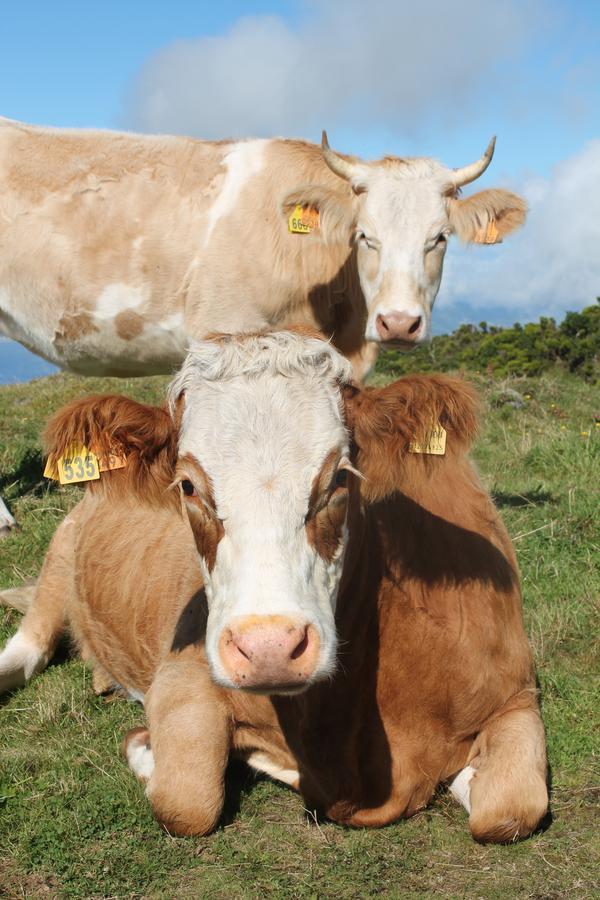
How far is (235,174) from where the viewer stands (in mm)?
7906

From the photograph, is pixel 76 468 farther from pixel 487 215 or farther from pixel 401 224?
pixel 487 215

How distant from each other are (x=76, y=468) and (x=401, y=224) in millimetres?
4401

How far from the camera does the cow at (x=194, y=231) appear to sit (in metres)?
7.73

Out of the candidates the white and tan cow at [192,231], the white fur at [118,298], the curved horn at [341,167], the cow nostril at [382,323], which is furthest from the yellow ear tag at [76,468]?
the curved horn at [341,167]

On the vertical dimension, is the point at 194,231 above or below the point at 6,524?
above

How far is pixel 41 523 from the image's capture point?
7.70 m

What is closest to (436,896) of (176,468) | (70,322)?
(176,468)

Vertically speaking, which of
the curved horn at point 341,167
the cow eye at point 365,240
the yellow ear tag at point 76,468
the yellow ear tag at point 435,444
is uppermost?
the curved horn at point 341,167

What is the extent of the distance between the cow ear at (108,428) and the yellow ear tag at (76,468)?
0.08ft

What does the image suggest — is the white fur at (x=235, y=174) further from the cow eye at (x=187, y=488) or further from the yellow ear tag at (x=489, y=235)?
the cow eye at (x=187, y=488)

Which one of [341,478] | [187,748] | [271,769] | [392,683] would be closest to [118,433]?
[341,478]

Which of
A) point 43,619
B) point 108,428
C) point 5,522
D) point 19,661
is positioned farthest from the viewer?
point 5,522

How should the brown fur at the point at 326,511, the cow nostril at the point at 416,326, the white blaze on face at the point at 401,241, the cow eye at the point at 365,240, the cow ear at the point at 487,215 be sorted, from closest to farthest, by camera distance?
1. the brown fur at the point at 326,511
2. the cow nostril at the point at 416,326
3. the white blaze on face at the point at 401,241
4. the cow eye at the point at 365,240
5. the cow ear at the point at 487,215

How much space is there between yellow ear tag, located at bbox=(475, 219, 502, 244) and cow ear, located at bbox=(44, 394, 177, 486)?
4905mm
